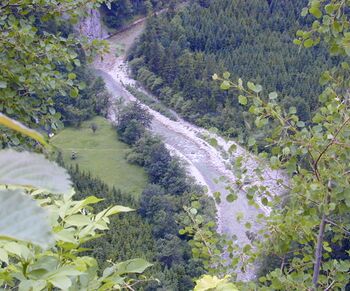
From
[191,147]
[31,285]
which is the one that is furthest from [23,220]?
[191,147]

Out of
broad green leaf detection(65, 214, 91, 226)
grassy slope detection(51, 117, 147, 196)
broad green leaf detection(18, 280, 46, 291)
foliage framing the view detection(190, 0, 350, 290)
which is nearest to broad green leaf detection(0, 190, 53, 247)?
broad green leaf detection(18, 280, 46, 291)

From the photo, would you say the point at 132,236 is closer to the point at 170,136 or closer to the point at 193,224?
the point at 170,136

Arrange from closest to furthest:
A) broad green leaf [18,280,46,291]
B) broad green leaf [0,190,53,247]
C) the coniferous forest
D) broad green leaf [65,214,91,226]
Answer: broad green leaf [0,190,53,247] → broad green leaf [18,280,46,291] → broad green leaf [65,214,91,226] → the coniferous forest

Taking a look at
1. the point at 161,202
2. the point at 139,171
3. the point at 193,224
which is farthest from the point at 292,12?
the point at 193,224

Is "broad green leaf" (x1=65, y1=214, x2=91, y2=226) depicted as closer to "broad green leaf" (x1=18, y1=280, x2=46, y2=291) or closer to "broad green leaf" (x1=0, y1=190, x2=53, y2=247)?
"broad green leaf" (x1=18, y1=280, x2=46, y2=291)

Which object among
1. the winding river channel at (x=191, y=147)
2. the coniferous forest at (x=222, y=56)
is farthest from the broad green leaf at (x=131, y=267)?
the coniferous forest at (x=222, y=56)

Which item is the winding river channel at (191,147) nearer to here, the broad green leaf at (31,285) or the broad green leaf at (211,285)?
the broad green leaf at (211,285)

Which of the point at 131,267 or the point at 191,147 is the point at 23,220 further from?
the point at 191,147
